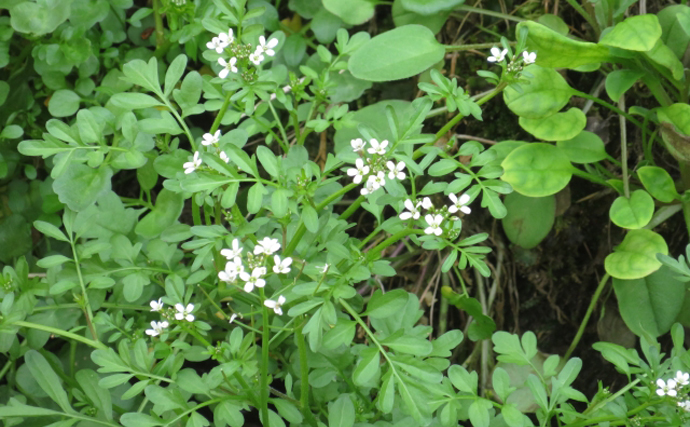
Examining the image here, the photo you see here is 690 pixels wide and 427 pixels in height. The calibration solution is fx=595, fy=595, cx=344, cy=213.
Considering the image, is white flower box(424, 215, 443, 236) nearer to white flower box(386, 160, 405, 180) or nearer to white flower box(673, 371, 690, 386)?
white flower box(386, 160, 405, 180)

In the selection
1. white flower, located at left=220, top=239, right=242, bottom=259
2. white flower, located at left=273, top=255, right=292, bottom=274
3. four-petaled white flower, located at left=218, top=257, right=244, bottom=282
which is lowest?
white flower, located at left=273, top=255, right=292, bottom=274

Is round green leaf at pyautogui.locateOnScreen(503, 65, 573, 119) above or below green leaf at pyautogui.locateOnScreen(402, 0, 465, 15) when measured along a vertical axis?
below

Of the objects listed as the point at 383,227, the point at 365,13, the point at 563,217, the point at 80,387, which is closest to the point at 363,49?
the point at 365,13

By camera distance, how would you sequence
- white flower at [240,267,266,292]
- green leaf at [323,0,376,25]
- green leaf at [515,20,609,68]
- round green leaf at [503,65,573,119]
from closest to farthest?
white flower at [240,267,266,292], green leaf at [515,20,609,68], round green leaf at [503,65,573,119], green leaf at [323,0,376,25]

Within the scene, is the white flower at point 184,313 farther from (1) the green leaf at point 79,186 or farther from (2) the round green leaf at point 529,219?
(2) the round green leaf at point 529,219

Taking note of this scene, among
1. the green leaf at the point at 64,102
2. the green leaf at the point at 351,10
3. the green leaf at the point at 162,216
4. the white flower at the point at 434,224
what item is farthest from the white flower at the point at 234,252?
the green leaf at the point at 351,10

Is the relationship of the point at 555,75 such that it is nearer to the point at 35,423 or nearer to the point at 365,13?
the point at 365,13

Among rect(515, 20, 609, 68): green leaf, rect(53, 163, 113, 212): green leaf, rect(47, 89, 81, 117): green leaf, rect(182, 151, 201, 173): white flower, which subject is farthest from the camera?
rect(47, 89, 81, 117): green leaf

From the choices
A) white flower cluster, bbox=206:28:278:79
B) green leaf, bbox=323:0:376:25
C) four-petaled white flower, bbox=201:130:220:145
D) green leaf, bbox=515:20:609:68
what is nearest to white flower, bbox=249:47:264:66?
white flower cluster, bbox=206:28:278:79
